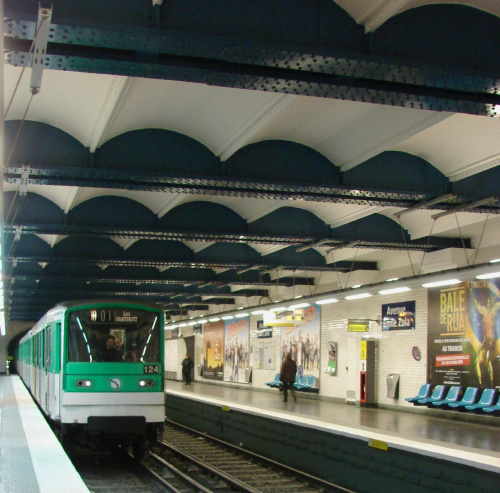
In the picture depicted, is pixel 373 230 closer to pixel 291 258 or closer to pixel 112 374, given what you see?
pixel 291 258

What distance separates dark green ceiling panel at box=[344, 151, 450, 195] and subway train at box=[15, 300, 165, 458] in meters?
4.52

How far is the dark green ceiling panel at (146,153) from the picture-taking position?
383 inches

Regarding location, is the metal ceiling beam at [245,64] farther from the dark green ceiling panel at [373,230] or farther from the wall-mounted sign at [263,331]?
the wall-mounted sign at [263,331]

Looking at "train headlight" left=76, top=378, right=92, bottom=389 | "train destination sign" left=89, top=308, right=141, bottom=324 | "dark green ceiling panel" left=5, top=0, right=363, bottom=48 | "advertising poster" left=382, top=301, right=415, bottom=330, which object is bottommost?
"train headlight" left=76, top=378, right=92, bottom=389

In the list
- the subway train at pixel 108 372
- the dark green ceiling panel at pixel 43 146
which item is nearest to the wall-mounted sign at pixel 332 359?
the subway train at pixel 108 372

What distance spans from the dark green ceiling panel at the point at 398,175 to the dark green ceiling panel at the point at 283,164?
34 centimetres

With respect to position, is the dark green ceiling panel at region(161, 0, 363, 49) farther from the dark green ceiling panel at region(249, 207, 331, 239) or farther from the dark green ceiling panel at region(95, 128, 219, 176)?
the dark green ceiling panel at region(249, 207, 331, 239)

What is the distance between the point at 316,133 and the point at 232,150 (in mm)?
1254

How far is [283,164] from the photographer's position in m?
10.2

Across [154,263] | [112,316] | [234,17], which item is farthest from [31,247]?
[234,17]

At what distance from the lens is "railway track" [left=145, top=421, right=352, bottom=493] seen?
427 inches

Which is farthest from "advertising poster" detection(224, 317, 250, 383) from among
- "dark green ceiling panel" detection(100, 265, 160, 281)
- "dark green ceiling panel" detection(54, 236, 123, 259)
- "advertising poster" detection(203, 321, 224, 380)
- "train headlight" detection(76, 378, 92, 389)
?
"train headlight" detection(76, 378, 92, 389)

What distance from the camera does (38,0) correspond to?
5223 millimetres

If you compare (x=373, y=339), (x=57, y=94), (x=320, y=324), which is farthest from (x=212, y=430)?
(x=57, y=94)
